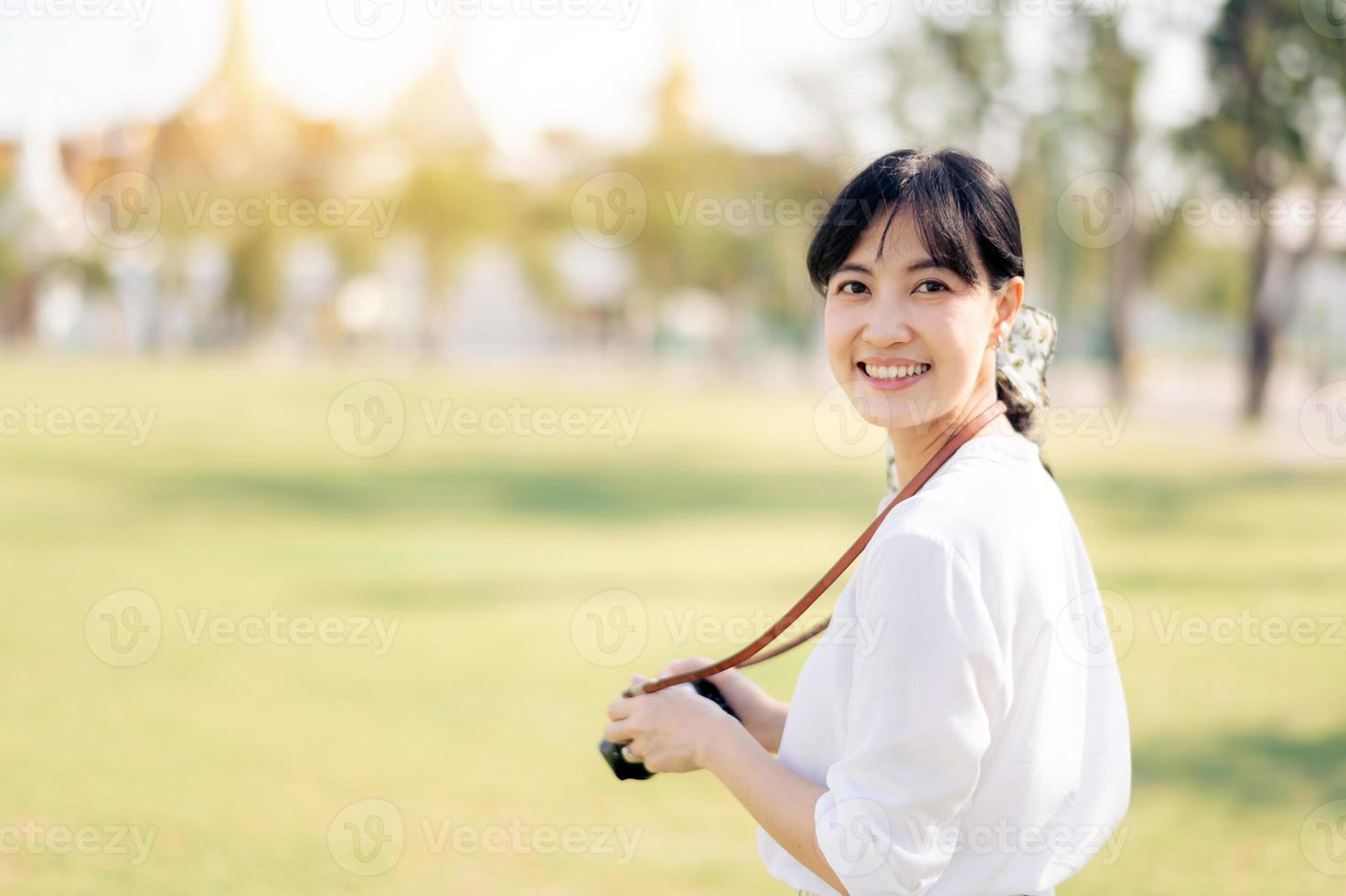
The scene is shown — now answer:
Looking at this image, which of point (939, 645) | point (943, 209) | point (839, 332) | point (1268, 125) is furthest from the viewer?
point (1268, 125)

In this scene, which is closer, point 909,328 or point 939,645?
point 939,645

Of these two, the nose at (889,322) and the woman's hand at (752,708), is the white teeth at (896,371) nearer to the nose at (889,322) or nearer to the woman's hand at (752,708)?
the nose at (889,322)

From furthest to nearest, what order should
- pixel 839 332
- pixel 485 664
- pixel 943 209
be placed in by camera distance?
pixel 485 664, pixel 839 332, pixel 943 209

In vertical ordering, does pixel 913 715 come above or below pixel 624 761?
above

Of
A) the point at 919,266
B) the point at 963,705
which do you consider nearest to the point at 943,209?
the point at 919,266

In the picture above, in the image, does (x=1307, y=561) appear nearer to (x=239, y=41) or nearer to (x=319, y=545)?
(x=319, y=545)

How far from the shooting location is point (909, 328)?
1.54 m

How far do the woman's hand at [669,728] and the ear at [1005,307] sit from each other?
1.88ft

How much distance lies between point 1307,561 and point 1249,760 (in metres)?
5.60

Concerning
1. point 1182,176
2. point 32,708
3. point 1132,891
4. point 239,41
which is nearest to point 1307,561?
point 1132,891

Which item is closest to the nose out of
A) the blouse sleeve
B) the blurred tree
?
the blouse sleeve

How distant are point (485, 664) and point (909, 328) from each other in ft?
19.0

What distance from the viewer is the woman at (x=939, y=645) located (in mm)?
1343

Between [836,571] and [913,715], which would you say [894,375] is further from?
[913,715]
